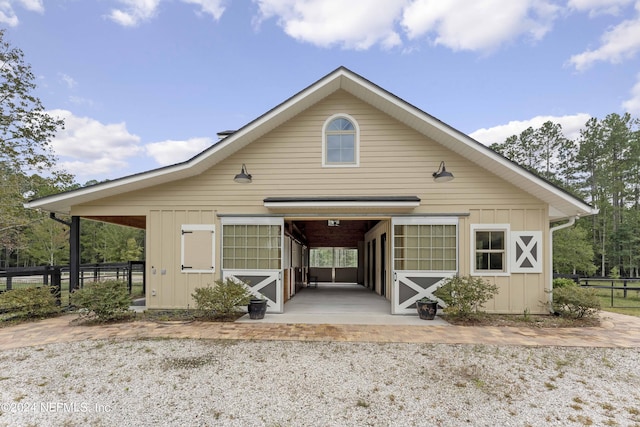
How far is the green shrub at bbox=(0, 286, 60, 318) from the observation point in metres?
7.18

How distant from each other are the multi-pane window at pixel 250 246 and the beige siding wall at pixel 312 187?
0.43 m

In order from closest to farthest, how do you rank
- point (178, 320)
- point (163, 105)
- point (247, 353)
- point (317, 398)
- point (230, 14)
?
point (317, 398)
point (247, 353)
point (178, 320)
point (230, 14)
point (163, 105)

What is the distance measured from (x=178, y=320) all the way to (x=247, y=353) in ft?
9.56

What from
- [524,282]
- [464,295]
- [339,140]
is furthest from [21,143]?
[524,282]

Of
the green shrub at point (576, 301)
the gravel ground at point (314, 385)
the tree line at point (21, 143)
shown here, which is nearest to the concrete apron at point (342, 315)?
the gravel ground at point (314, 385)

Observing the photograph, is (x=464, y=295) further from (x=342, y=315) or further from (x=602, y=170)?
(x=602, y=170)

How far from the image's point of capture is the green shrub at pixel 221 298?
23.2ft

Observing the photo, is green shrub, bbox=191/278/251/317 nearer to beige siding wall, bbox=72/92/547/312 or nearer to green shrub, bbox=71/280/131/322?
beige siding wall, bbox=72/92/547/312

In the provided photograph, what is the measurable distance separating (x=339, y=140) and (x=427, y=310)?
178 inches

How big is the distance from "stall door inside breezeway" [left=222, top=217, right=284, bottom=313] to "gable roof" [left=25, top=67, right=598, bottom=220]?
1732 mm

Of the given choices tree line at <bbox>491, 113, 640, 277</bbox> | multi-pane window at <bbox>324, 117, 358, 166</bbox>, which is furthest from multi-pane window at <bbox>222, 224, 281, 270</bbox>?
tree line at <bbox>491, 113, 640, 277</bbox>

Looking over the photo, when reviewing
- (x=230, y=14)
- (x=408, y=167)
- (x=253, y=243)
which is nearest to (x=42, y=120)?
(x=230, y=14)

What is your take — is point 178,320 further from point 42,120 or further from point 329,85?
point 42,120

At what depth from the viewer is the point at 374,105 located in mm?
7973
